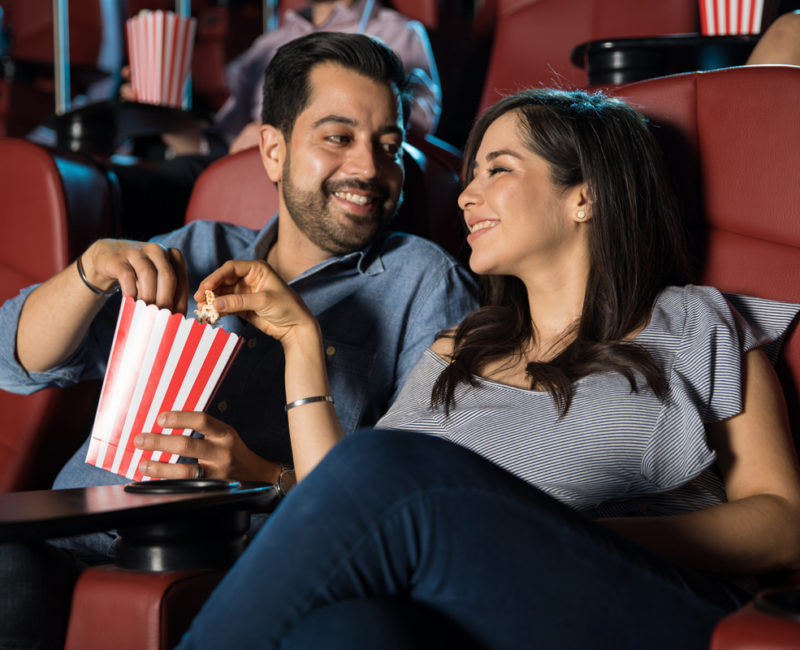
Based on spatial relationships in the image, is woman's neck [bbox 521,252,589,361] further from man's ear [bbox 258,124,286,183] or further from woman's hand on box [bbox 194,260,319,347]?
man's ear [bbox 258,124,286,183]

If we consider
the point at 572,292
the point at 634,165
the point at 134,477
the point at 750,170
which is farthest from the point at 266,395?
the point at 750,170

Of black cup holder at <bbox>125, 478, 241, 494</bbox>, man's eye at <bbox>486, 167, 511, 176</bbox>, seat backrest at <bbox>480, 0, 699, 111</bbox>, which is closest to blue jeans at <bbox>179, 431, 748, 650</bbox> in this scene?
black cup holder at <bbox>125, 478, 241, 494</bbox>

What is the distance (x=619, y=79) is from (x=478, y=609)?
123cm

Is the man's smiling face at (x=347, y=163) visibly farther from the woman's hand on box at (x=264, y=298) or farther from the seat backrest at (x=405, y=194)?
the woman's hand on box at (x=264, y=298)

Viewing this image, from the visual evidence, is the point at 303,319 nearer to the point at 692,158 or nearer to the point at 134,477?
the point at 134,477

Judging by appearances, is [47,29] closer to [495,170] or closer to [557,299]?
[495,170]

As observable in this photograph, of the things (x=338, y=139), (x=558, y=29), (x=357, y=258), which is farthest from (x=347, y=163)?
(x=558, y=29)

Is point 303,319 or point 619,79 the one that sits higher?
point 619,79

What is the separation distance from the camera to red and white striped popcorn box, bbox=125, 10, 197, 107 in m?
2.21

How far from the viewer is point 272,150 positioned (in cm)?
149

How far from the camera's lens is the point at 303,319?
1.16m

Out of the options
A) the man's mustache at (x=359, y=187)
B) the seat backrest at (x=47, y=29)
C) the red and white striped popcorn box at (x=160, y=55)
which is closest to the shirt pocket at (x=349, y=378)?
the man's mustache at (x=359, y=187)

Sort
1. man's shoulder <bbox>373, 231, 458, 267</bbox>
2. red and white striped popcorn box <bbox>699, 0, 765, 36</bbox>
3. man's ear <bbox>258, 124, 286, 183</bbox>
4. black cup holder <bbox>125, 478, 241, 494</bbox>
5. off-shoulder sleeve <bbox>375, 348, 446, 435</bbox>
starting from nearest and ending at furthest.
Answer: black cup holder <bbox>125, 478, 241, 494</bbox> → off-shoulder sleeve <bbox>375, 348, 446, 435</bbox> → man's shoulder <bbox>373, 231, 458, 267</bbox> → man's ear <bbox>258, 124, 286, 183</bbox> → red and white striped popcorn box <bbox>699, 0, 765, 36</bbox>

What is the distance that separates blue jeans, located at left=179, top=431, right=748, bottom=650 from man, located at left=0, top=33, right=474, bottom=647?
0.45 m
